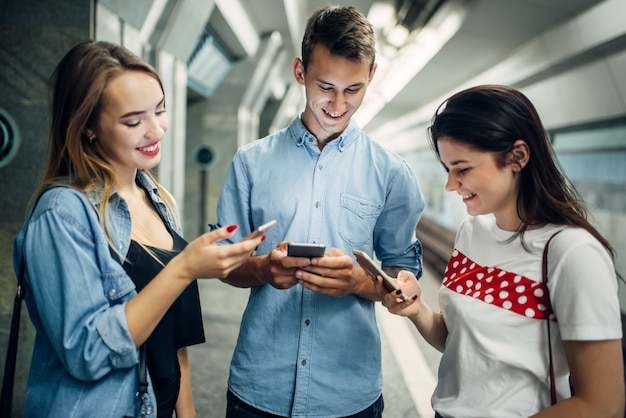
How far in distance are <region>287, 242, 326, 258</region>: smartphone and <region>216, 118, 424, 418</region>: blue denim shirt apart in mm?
251

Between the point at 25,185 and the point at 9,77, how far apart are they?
0.73 metres

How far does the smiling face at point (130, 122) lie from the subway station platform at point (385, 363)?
290 cm

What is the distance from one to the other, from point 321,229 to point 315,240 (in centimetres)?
5

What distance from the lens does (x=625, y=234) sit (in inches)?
210

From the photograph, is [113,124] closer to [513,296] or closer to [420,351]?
[513,296]

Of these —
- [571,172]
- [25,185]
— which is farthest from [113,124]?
[571,172]

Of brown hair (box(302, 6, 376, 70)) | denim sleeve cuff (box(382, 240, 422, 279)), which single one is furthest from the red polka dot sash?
brown hair (box(302, 6, 376, 70))

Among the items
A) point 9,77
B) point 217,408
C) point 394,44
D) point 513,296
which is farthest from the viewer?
point 394,44

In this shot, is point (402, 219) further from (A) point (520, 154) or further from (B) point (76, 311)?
(B) point (76, 311)

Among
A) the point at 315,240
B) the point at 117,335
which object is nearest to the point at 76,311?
the point at 117,335

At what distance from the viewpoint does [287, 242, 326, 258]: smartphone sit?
167cm

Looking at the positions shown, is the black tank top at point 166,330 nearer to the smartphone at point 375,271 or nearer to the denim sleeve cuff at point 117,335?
the denim sleeve cuff at point 117,335

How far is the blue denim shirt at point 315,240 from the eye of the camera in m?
1.90

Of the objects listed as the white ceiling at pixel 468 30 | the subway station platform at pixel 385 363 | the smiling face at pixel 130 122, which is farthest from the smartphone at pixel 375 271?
the subway station platform at pixel 385 363
